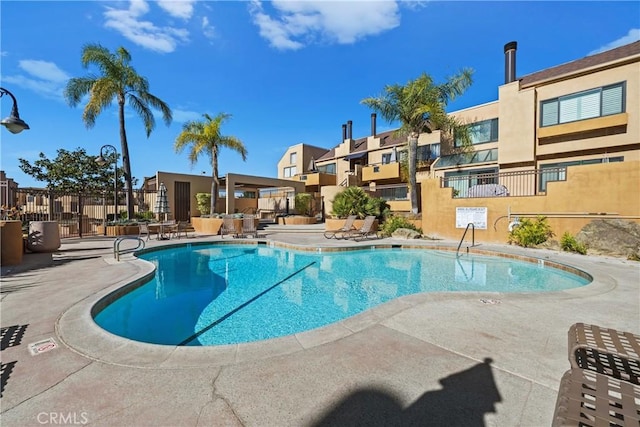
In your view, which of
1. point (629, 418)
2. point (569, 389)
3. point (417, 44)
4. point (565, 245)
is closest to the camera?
point (629, 418)

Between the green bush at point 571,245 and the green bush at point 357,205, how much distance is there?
866 cm

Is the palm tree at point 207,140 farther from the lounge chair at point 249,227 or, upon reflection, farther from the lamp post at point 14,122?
the lamp post at point 14,122

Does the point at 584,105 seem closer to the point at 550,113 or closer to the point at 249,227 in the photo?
the point at 550,113

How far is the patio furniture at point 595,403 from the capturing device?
132cm

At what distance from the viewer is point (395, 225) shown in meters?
15.6

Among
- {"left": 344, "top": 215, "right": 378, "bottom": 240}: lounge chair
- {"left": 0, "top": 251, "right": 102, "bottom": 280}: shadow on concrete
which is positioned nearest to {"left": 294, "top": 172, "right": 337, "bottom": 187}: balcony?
{"left": 344, "top": 215, "right": 378, "bottom": 240}: lounge chair

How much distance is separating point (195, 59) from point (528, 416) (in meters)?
16.9

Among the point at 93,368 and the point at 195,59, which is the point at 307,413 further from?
the point at 195,59

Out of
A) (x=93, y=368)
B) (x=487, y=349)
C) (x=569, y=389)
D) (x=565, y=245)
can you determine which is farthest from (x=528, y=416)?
(x=565, y=245)

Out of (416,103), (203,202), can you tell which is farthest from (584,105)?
(203,202)

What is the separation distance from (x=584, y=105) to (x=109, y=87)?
2734 cm

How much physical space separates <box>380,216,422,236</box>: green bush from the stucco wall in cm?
194

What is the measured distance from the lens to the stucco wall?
1012cm

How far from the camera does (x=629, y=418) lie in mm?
1319
